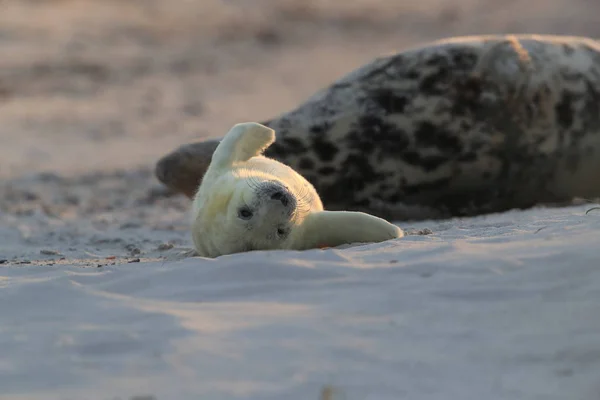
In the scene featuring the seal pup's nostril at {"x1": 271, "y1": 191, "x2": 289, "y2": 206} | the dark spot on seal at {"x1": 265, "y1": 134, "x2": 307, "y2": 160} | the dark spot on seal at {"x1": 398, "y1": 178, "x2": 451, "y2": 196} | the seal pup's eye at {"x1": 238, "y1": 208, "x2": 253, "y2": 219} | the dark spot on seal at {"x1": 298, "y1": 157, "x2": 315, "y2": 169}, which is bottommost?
the dark spot on seal at {"x1": 398, "y1": 178, "x2": 451, "y2": 196}

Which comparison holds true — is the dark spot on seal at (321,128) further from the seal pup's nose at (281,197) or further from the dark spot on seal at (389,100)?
the seal pup's nose at (281,197)

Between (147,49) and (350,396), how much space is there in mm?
14536

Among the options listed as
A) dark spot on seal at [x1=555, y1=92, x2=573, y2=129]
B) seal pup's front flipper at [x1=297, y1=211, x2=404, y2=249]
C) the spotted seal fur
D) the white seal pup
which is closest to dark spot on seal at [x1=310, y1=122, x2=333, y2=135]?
the spotted seal fur

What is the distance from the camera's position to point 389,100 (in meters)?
5.79

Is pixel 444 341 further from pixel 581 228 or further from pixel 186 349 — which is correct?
pixel 581 228

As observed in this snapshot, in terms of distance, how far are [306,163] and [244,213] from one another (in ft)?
7.55

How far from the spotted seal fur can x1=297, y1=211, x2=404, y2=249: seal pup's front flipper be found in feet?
6.52

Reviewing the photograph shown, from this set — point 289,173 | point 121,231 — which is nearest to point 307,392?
point 289,173

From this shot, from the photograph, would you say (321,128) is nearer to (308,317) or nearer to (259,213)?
(259,213)

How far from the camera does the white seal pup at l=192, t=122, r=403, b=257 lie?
11.2 feet

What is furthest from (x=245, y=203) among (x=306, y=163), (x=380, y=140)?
(x=380, y=140)

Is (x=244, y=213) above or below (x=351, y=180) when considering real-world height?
above

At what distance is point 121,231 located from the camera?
5465 mm

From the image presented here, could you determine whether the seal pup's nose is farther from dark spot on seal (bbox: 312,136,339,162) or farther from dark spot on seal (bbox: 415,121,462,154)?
dark spot on seal (bbox: 415,121,462,154)
